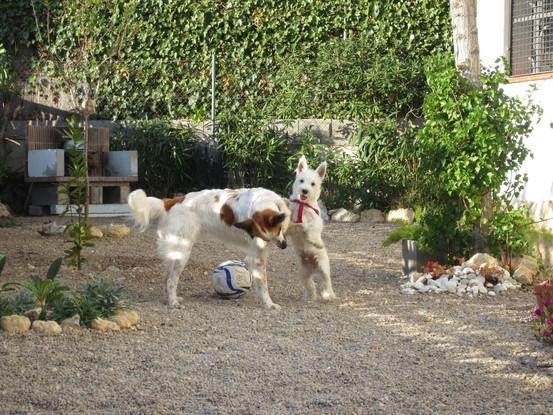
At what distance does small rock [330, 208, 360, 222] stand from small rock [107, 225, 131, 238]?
3.37 meters

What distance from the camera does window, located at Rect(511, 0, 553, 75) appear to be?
10.3 meters

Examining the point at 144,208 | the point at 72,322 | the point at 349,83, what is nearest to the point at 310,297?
the point at 144,208

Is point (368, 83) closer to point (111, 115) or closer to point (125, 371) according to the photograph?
point (111, 115)

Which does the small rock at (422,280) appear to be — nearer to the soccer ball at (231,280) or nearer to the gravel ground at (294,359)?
the gravel ground at (294,359)

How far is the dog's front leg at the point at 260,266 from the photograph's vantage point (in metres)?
6.54

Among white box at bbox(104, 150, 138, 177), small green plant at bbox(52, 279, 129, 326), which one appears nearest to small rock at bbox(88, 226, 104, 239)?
white box at bbox(104, 150, 138, 177)

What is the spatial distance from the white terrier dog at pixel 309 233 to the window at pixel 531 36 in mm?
4441

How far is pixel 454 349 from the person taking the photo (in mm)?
5316

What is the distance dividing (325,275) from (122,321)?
1869mm

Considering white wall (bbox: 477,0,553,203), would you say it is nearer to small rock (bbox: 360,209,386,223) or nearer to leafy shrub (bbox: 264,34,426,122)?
small rock (bbox: 360,209,386,223)

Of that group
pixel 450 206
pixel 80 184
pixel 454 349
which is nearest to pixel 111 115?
pixel 80 184

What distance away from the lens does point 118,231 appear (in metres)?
10.4

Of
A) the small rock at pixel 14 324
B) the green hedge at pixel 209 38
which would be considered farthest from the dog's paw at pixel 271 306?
the green hedge at pixel 209 38

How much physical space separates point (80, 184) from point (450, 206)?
3416 millimetres
